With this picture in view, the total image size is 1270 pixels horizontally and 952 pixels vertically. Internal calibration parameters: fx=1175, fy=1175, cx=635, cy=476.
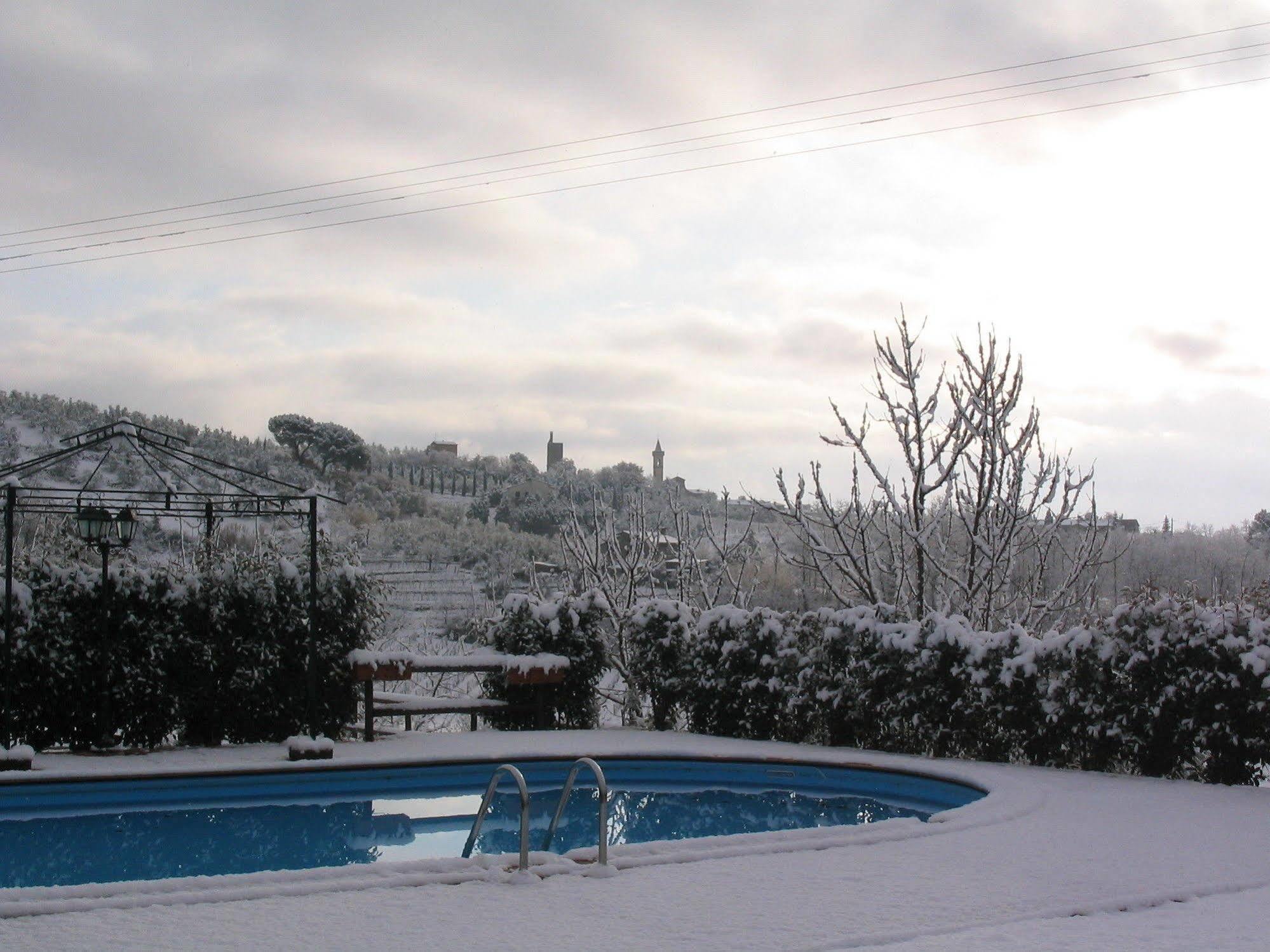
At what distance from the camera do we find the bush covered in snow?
1034cm

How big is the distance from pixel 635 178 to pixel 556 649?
6.44 m

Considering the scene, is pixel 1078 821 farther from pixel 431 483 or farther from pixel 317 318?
pixel 431 483

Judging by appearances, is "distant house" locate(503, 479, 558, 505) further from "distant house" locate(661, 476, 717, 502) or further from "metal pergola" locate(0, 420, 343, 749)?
"metal pergola" locate(0, 420, 343, 749)

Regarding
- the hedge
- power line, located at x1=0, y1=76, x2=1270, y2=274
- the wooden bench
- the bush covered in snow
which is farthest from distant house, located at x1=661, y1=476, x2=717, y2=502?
the bush covered in snow

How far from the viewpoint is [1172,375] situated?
13711 mm

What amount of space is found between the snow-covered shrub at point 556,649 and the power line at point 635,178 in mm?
5681

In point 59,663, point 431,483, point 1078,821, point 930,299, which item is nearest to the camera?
point 1078,821

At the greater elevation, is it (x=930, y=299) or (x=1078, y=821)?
(x=930, y=299)

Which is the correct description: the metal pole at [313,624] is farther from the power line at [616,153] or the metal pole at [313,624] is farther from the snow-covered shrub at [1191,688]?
the power line at [616,153]

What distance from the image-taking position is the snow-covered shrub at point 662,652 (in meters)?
13.0

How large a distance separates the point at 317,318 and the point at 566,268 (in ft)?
10.7

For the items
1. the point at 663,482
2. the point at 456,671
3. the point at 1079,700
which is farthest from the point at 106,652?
the point at 663,482

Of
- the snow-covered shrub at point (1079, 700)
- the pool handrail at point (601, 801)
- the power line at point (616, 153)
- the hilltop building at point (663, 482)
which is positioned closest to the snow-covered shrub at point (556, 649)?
the snow-covered shrub at point (1079, 700)

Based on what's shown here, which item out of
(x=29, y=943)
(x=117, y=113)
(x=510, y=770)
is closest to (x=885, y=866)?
(x=510, y=770)
